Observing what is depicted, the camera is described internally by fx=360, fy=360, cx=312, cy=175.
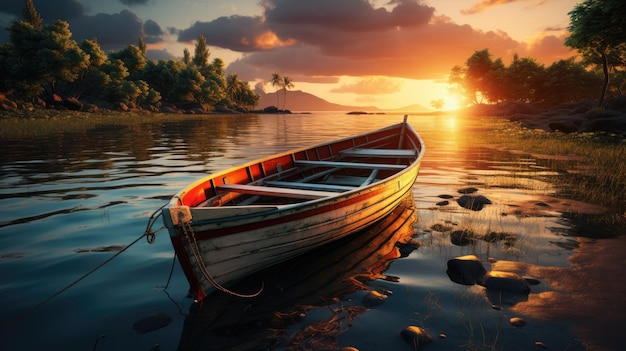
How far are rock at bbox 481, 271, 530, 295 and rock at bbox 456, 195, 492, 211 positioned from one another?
173 inches

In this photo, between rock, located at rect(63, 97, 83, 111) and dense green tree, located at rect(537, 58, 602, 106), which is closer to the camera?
rock, located at rect(63, 97, 83, 111)

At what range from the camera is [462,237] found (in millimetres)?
7594

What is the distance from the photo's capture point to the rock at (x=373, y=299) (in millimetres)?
5152

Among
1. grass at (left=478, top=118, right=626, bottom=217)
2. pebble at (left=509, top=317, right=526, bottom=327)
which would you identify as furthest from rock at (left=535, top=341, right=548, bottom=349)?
grass at (left=478, top=118, right=626, bottom=217)

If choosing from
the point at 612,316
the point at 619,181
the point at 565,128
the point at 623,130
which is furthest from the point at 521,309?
the point at 565,128

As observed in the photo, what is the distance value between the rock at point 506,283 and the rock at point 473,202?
14.4ft

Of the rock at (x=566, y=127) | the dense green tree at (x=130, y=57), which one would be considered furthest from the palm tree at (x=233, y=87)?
the rock at (x=566, y=127)

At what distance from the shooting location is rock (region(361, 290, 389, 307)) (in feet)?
16.9

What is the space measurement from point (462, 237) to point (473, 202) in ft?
9.57

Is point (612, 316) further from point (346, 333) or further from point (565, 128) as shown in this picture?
point (565, 128)

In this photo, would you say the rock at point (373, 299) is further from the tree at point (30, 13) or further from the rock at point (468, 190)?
the tree at point (30, 13)

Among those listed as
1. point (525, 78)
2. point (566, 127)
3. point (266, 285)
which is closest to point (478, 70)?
point (525, 78)

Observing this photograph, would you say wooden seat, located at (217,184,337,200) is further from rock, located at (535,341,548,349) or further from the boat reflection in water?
rock, located at (535,341,548,349)

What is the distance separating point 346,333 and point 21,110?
181ft
